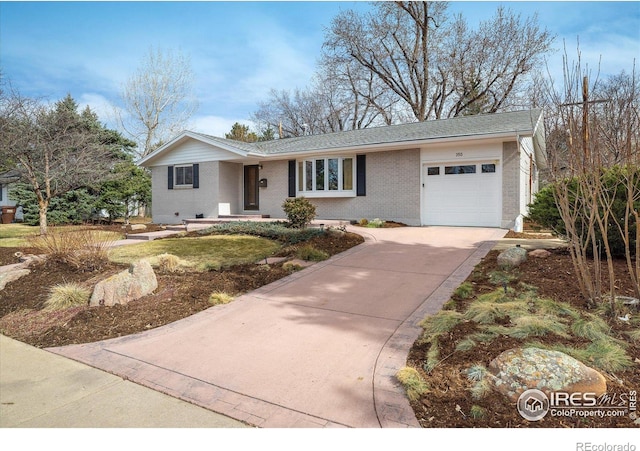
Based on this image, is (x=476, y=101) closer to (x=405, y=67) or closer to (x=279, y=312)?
(x=405, y=67)

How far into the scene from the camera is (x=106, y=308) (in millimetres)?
4484

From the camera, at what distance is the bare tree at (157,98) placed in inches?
1021

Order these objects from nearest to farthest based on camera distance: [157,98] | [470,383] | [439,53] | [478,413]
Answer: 1. [478,413]
2. [470,383]
3. [439,53]
4. [157,98]

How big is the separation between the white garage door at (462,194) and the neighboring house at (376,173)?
0.03 metres

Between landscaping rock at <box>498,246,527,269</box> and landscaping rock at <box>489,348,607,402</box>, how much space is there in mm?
3257

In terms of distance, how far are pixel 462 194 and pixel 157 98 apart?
77.0 ft

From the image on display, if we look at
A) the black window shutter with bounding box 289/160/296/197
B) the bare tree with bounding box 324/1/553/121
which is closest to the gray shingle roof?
the black window shutter with bounding box 289/160/296/197

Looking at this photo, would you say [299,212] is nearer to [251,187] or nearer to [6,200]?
[251,187]

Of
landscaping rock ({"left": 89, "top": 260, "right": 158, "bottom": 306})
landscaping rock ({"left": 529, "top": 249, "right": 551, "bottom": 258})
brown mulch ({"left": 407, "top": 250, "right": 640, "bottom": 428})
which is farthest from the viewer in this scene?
landscaping rock ({"left": 529, "top": 249, "right": 551, "bottom": 258})

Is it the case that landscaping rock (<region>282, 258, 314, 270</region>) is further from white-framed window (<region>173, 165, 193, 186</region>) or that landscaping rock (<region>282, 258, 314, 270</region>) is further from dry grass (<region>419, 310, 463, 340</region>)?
white-framed window (<region>173, 165, 193, 186</region>)

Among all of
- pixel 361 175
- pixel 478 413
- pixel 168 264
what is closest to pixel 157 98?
pixel 361 175

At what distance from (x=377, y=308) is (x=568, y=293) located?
2.22 metres

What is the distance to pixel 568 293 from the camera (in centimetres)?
430

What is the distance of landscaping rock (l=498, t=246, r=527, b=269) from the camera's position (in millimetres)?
5672
